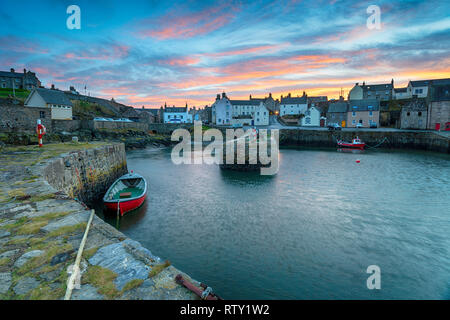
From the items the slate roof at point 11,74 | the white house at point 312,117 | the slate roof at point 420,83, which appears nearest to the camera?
the slate roof at point 11,74

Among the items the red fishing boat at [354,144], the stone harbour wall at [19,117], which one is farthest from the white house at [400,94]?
the stone harbour wall at [19,117]

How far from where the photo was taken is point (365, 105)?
213 feet

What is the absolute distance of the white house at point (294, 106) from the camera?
93750mm

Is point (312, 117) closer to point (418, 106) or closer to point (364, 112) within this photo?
point (364, 112)

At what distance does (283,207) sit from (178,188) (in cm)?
1025

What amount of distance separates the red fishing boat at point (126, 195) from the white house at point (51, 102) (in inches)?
1375

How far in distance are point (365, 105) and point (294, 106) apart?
3318cm

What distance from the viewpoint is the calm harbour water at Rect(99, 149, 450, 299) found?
876cm

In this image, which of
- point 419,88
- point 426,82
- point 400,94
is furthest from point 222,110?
point 426,82

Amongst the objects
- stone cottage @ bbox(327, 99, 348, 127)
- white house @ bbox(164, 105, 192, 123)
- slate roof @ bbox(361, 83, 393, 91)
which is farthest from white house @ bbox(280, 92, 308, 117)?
white house @ bbox(164, 105, 192, 123)

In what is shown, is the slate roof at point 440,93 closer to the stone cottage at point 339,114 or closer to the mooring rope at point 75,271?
the stone cottage at point 339,114

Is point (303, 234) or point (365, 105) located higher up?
point (365, 105)

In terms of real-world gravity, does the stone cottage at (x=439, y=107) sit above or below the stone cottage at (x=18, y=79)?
below

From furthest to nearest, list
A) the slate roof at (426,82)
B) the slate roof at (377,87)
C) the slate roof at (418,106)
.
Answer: the slate roof at (377,87) < the slate roof at (426,82) < the slate roof at (418,106)
